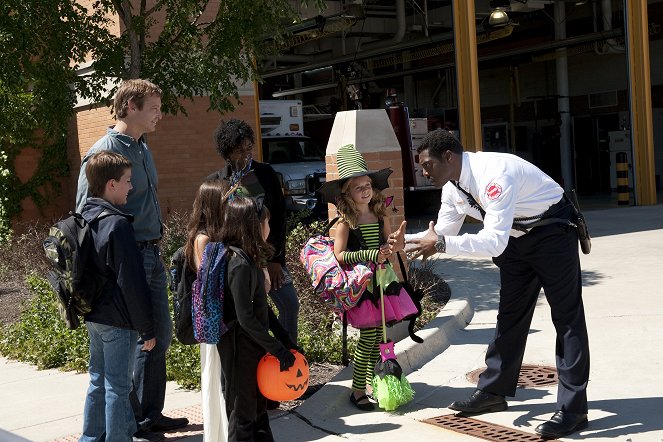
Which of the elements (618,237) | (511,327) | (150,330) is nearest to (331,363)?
(511,327)

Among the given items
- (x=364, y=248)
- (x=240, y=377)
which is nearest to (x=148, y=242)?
(x=240, y=377)

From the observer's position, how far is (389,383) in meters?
5.63

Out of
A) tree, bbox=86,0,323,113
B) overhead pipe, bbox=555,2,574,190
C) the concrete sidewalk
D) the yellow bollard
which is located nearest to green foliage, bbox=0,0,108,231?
tree, bbox=86,0,323,113

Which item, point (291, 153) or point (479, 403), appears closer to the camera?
point (479, 403)

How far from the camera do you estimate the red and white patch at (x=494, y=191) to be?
4883 mm

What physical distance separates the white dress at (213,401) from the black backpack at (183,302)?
13 centimetres

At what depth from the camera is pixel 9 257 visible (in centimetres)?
1337

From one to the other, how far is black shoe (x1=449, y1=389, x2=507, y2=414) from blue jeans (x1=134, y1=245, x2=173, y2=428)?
1895 mm

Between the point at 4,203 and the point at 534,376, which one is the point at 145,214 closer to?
the point at 534,376

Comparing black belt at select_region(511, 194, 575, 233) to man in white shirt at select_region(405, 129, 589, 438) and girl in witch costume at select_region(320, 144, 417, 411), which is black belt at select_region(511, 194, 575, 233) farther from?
girl in witch costume at select_region(320, 144, 417, 411)

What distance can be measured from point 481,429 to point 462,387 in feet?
3.05

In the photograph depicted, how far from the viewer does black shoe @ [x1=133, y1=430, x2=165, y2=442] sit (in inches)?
210

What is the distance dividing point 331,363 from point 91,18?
5.66 meters

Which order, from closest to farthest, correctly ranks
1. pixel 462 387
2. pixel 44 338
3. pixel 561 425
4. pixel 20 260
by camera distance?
pixel 561 425 < pixel 462 387 < pixel 44 338 < pixel 20 260
